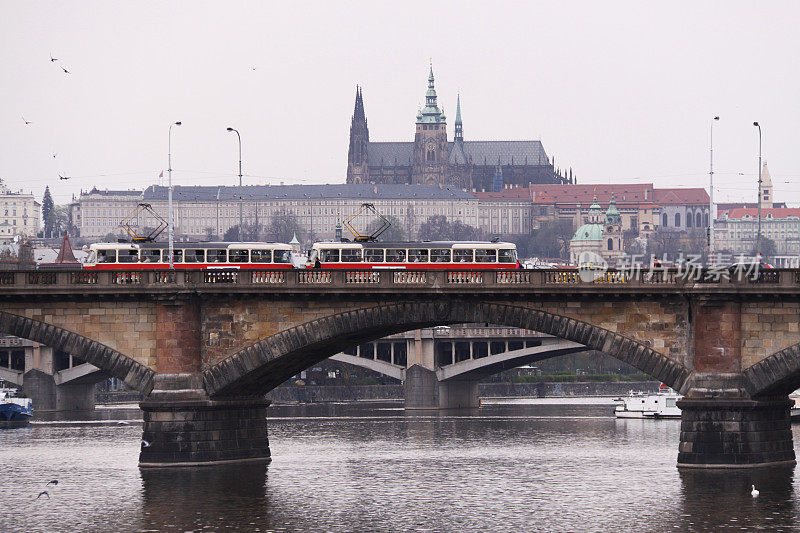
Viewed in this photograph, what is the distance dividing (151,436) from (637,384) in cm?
11474

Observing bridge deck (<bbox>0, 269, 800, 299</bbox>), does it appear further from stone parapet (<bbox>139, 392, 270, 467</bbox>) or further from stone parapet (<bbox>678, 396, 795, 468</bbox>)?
stone parapet (<bbox>139, 392, 270, 467</bbox>)

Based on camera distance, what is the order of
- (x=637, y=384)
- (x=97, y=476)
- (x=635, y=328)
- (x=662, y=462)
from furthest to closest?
(x=637, y=384)
(x=662, y=462)
(x=97, y=476)
(x=635, y=328)

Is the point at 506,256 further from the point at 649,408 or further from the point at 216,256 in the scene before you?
the point at 649,408

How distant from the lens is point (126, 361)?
7731cm

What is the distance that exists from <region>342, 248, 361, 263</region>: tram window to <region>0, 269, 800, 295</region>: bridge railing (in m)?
9.20

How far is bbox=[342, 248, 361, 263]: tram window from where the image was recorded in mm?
85500

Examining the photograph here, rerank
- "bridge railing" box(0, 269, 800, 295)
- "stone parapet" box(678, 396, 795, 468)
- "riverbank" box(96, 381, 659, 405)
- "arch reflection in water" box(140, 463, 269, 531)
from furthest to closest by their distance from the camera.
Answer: "riverbank" box(96, 381, 659, 405) < "bridge railing" box(0, 269, 800, 295) < "stone parapet" box(678, 396, 795, 468) < "arch reflection in water" box(140, 463, 269, 531)

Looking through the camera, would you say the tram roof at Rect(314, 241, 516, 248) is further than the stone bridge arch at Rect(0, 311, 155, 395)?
Yes

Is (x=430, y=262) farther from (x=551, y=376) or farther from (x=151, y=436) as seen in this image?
(x=551, y=376)

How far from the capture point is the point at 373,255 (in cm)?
8562

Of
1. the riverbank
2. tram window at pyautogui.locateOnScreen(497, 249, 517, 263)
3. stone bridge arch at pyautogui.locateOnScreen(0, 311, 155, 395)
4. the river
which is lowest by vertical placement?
the river

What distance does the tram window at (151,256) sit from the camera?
86750 mm

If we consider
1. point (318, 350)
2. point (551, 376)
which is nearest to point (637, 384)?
point (551, 376)

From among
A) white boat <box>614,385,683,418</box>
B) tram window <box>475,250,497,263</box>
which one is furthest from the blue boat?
tram window <box>475,250,497,263</box>
